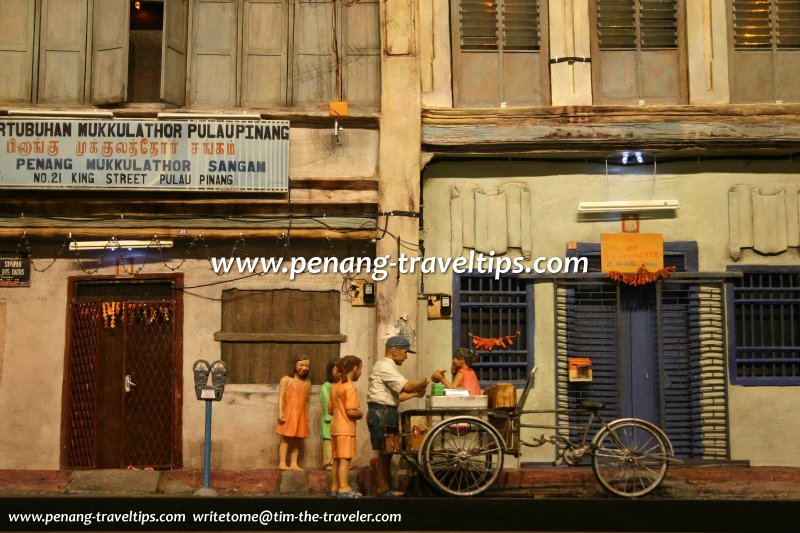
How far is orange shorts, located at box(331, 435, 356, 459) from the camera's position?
40.8ft

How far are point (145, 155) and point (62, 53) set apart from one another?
70.6 inches

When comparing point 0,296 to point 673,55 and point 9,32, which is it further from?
point 673,55

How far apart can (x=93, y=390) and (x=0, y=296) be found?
164 cm

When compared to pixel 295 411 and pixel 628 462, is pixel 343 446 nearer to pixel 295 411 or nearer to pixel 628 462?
pixel 295 411

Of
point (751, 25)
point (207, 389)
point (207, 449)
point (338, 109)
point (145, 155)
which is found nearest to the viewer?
point (207, 389)

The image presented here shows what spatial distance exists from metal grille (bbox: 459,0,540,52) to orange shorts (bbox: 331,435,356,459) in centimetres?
531

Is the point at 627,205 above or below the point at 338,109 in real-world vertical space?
below

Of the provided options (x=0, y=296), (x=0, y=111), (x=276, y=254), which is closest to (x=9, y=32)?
(x=0, y=111)

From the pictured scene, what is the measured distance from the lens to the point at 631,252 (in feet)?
47.7

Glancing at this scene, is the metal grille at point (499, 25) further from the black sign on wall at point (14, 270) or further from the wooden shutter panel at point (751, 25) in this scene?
the black sign on wall at point (14, 270)

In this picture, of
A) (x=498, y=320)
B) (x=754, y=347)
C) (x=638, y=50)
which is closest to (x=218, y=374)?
(x=498, y=320)

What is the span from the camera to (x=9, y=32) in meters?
14.7

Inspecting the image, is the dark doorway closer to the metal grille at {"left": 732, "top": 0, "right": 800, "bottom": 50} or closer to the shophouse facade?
the shophouse facade

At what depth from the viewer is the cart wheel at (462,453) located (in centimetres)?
1197
